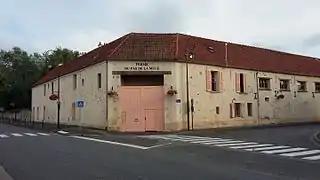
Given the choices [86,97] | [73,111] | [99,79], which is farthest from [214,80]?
[73,111]

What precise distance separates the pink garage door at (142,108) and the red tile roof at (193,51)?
9.10 ft

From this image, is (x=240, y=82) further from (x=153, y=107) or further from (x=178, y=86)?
(x=153, y=107)

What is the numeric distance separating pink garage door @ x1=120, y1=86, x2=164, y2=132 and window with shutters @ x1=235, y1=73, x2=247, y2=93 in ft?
29.0

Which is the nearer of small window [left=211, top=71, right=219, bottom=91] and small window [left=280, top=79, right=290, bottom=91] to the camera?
small window [left=211, top=71, right=219, bottom=91]

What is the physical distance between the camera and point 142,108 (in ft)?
120

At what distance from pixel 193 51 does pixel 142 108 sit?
23.3 ft

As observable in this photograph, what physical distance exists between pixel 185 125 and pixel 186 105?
5.63 ft

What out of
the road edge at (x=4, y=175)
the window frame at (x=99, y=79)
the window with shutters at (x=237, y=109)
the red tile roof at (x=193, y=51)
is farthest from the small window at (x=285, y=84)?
the road edge at (x=4, y=175)

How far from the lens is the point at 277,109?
148ft

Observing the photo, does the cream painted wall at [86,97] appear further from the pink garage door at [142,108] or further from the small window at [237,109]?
the small window at [237,109]

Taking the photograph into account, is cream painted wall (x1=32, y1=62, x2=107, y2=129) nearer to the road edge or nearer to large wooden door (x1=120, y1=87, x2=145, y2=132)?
large wooden door (x1=120, y1=87, x2=145, y2=132)

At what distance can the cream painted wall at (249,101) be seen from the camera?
3791 centimetres

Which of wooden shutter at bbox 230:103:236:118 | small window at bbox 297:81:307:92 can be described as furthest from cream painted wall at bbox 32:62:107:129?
small window at bbox 297:81:307:92

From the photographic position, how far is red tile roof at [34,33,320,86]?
120 ft
